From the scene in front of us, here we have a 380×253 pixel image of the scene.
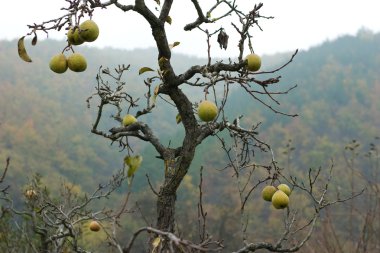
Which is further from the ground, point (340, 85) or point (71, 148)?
point (340, 85)

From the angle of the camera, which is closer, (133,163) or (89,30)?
(133,163)

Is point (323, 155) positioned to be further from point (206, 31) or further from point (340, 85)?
point (206, 31)

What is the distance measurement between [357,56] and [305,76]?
980 cm

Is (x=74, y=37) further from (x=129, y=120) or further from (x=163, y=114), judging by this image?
(x=163, y=114)

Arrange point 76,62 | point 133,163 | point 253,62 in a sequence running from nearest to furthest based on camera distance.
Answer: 1. point 133,163
2. point 76,62
3. point 253,62

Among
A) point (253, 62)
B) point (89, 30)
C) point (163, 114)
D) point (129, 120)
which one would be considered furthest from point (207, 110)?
point (163, 114)

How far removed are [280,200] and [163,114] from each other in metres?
67.2

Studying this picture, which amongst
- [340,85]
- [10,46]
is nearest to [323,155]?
[340,85]

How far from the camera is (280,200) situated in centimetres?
245

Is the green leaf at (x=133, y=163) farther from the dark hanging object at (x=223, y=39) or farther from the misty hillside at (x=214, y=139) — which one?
the misty hillside at (x=214, y=139)

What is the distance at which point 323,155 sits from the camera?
45.2m

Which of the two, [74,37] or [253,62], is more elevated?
[253,62]

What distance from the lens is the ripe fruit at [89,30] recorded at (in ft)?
6.93

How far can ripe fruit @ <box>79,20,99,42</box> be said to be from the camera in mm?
2113
